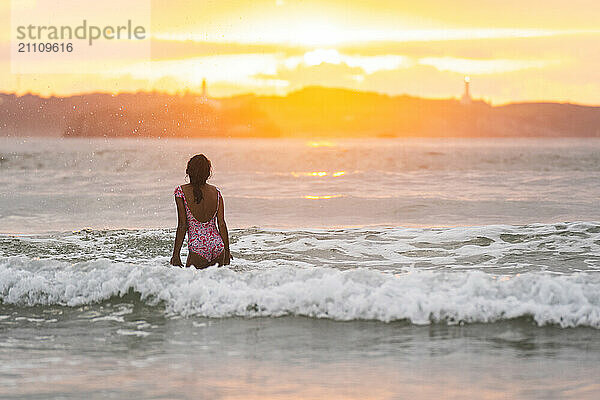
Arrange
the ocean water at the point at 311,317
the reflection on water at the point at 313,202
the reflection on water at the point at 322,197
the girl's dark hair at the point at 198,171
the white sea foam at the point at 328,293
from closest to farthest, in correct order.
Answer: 1. the ocean water at the point at 311,317
2. the white sea foam at the point at 328,293
3. the girl's dark hair at the point at 198,171
4. the reflection on water at the point at 313,202
5. the reflection on water at the point at 322,197

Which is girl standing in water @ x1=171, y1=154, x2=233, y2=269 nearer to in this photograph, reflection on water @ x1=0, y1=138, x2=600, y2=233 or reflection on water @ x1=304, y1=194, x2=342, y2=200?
reflection on water @ x1=0, y1=138, x2=600, y2=233

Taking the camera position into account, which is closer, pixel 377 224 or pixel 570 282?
pixel 570 282

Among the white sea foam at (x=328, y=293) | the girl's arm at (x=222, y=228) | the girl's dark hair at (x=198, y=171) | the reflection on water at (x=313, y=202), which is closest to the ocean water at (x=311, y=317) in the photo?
the white sea foam at (x=328, y=293)

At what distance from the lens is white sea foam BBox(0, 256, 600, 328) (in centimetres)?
702

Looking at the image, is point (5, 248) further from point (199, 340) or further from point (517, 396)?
point (517, 396)

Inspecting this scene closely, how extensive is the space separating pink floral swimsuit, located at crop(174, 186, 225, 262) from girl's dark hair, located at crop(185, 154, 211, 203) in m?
0.21

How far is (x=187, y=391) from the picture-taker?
510 cm

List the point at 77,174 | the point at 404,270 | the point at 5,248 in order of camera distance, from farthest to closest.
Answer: the point at 77,174 < the point at 5,248 < the point at 404,270

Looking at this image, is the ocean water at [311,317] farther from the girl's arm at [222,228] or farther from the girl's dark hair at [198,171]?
the girl's dark hair at [198,171]

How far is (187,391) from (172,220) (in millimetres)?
12239

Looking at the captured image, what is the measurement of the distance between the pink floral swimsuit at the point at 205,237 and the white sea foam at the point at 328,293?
186 millimetres

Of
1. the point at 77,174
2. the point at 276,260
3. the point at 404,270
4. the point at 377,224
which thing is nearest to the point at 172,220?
the point at 377,224

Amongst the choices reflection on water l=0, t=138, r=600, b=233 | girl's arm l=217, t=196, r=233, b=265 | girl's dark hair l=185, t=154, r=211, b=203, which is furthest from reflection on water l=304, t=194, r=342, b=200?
girl's dark hair l=185, t=154, r=211, b=203

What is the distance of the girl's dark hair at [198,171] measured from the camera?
7.56 meters
